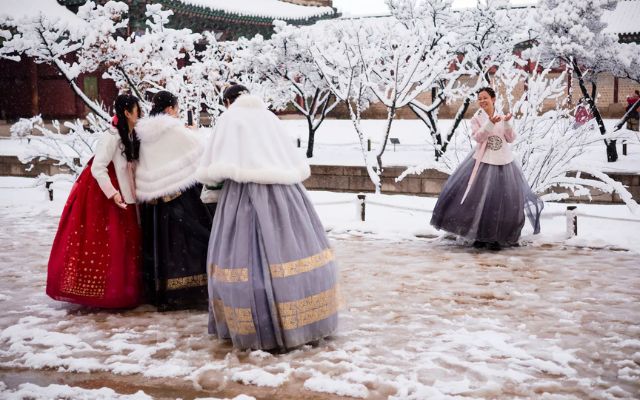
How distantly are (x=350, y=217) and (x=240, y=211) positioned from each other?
598 cm

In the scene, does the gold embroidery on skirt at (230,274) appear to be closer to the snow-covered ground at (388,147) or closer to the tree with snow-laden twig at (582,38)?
the snow-covered ground at (388,147)

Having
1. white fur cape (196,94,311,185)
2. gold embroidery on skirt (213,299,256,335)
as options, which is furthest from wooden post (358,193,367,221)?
gold embroidery on skirt (213,299,256,335)

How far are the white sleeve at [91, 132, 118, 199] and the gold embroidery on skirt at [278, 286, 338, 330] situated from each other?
184 centimetres

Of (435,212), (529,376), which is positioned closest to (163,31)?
(435,212)

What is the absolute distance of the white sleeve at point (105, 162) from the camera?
196 inches

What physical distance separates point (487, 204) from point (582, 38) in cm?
1073

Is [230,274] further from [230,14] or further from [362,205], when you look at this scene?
[230,14]

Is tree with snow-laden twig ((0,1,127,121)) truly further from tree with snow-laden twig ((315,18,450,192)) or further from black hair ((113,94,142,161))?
black hair ((113,94,142,161))

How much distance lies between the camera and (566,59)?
656 inches

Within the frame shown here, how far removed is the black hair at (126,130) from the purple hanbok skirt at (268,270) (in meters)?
1.24

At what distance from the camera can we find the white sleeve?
16.3 ft

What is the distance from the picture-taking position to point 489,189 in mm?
7055

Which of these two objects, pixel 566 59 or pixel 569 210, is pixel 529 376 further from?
pixel 566 59

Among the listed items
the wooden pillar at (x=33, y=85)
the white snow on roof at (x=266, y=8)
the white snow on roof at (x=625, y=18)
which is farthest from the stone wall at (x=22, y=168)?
the white snow on roof at (x=625, y=18)
